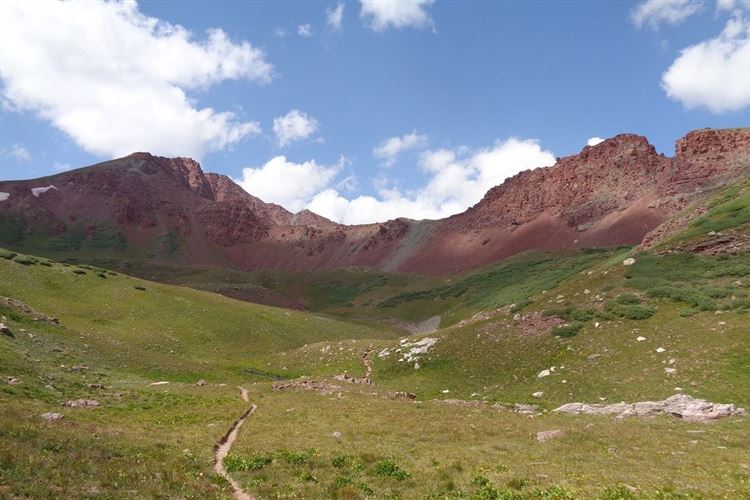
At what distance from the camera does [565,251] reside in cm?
11888

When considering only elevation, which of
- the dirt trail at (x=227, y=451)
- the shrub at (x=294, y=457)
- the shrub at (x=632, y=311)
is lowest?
the dirt trail at (x=227, y=451)

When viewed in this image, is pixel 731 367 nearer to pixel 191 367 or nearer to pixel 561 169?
pixel 191 367

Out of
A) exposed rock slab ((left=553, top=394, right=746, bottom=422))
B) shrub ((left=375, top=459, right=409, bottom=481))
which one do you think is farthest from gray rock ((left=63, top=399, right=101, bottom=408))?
exposed rock slab ((left=553, top=394, right=746, bottom=422))

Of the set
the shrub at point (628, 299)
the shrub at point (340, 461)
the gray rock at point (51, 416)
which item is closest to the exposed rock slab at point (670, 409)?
the shrub at point (628, 299)

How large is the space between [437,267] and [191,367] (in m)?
140

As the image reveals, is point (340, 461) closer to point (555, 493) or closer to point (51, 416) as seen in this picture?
point (555, 493)

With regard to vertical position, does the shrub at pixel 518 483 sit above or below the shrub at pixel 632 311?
below

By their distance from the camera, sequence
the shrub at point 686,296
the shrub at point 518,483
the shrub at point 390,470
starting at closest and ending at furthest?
the shrub at point 518,483 → the shrub at point 390,470 → the shrub at point 686,296

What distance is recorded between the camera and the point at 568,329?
35.2 metres

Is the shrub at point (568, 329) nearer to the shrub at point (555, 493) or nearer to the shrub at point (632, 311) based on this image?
the shrub at point (632, 311)

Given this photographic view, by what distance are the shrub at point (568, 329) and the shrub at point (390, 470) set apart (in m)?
23.0

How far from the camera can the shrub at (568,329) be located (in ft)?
114

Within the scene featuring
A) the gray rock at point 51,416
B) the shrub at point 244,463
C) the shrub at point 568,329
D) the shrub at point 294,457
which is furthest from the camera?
the shrub at point 568,329

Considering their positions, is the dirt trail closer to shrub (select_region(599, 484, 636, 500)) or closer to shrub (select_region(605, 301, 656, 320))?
shrub (select_region(599, 484, 636, 500))
